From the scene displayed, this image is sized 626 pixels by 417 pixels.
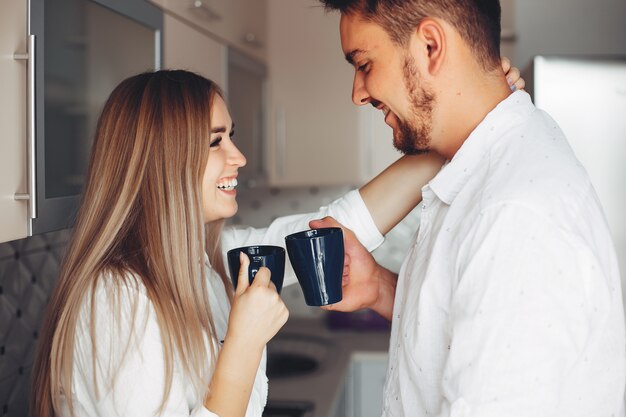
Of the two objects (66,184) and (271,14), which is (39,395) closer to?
(66,184)

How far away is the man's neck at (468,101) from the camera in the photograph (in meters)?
1.07

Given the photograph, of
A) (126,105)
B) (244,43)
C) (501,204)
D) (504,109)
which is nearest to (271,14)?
(244,43)

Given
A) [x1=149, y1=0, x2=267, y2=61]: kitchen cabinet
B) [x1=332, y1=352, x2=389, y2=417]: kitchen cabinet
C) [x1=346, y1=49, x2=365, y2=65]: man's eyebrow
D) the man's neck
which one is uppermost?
[x1=149, y1=0, x2=267, y2=61]: kitchen cabinet

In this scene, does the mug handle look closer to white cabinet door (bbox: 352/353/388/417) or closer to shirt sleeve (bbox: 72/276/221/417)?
shirt sleeve (bbox: 72/276/221/417)

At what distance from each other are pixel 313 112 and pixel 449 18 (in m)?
1.70

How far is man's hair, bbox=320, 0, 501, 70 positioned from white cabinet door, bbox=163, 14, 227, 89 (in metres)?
0.65

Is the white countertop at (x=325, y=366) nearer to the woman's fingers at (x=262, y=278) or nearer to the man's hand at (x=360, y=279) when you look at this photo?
the man's hand at (x=360, y=279)

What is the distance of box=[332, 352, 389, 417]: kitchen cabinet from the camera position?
8.63ft

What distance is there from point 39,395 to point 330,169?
5.63 ft

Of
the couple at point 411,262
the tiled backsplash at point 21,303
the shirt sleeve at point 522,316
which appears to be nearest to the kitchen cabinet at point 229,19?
the couple at point 411,262

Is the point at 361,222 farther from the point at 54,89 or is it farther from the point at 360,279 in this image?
the point at 54,89

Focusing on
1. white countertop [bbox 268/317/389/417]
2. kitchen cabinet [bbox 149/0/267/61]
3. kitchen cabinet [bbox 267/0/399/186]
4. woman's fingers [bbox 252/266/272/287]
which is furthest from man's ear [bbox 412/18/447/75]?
kitchen cabinet [bbox 267/0/399/186]

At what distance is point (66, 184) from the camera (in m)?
1.24

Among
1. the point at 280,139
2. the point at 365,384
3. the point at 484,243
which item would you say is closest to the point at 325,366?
the point at 365,384
